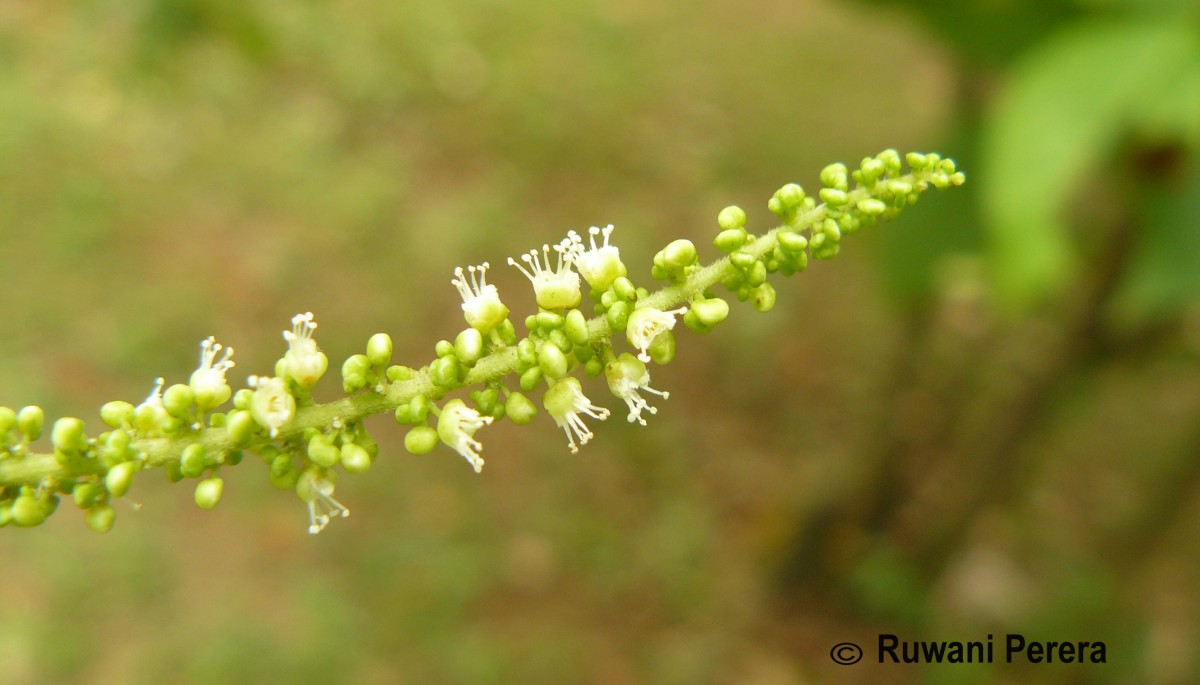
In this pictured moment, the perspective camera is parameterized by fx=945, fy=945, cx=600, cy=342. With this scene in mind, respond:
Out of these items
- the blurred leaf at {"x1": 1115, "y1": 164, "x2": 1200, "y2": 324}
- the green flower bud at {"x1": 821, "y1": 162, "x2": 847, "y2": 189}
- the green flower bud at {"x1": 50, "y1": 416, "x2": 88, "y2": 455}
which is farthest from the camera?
the blurred leaf at {"x1": 1115, "y1": 164, "x2": 1200, "y2": 324}

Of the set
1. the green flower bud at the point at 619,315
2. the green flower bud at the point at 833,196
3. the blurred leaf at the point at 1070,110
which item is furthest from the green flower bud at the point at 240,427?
the blurred leaf at the point at 1070,110

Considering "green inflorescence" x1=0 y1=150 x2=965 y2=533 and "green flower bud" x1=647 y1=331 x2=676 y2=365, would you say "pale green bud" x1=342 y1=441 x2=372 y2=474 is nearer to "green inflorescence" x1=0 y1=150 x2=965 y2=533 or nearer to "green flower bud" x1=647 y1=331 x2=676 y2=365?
"green inflorescence" x1=0 y1=150 x2=965 y2=533

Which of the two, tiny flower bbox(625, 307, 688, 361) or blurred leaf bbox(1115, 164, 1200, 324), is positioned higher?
blurred leaf bbox(1115, 164, 1200, 324)

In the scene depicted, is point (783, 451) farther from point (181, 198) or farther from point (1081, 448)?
point (181, 198)

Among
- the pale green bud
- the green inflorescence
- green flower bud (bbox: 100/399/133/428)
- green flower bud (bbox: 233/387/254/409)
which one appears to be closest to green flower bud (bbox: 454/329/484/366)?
the green inflorescence

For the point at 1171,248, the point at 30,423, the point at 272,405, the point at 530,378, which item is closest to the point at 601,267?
the point at 530,378

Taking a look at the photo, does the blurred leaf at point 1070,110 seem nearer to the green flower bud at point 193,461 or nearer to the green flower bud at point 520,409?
the green flower bud at point 520,409
